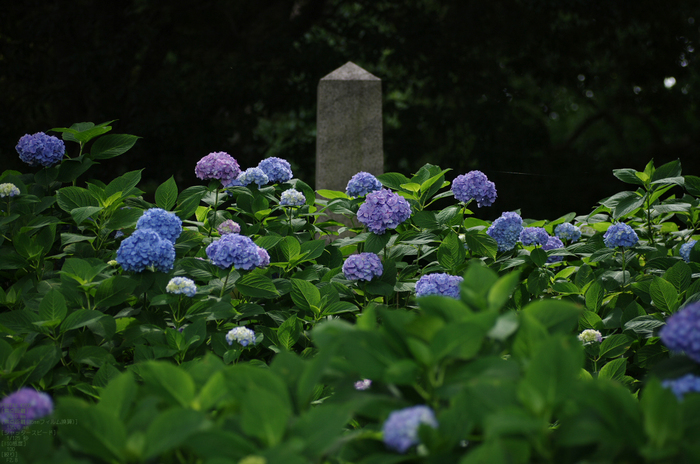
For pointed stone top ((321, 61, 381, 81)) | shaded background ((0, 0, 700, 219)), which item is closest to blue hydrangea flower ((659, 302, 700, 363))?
pointed stone top ((321, 61, 381, 81))

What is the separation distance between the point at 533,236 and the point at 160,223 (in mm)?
1228

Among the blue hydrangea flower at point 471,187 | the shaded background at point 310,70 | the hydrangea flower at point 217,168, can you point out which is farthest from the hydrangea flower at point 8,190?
the shaded background at point 310,70

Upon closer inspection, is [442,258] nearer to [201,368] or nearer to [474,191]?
[474,191]

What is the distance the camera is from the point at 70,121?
25.0 ft

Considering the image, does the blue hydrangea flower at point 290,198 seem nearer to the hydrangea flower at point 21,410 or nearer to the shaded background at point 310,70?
the hydrangea flower at point 21,410

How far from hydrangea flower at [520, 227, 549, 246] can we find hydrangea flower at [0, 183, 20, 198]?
1.68m

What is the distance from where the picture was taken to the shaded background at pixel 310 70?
7434 mm

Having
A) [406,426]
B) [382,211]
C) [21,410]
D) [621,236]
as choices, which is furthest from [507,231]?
[21,410]

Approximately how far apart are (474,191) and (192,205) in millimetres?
996

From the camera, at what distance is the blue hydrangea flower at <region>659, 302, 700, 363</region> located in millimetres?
886

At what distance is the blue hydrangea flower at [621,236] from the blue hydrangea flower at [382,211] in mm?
720

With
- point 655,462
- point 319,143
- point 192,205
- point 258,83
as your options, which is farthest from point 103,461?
point 258,83

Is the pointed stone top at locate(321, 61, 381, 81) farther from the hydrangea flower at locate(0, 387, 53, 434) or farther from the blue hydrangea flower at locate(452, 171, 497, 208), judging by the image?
the hydrangea flower at locate(0, 387, 53, 434)

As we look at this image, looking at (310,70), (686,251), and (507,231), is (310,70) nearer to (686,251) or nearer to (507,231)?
(507,231)
